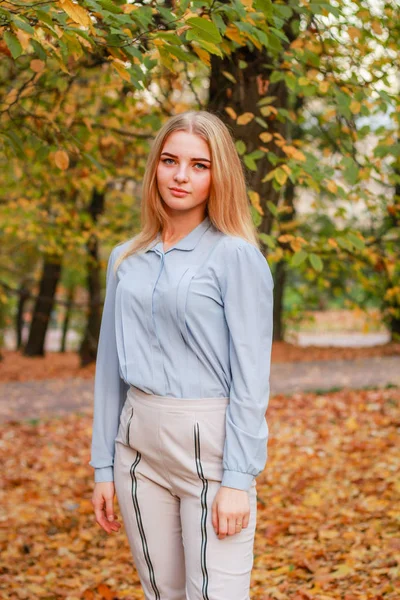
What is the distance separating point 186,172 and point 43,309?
15.2 m

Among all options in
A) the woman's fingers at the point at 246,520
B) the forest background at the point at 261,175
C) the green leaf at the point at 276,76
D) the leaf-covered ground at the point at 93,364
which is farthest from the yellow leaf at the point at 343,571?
the leaf-covered ground at the point at 93,364

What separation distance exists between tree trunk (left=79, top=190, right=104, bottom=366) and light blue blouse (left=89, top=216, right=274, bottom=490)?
7298 mm

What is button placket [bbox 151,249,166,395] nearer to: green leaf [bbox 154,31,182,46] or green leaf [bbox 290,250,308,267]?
green leaf [bbox 154,31,182,46]

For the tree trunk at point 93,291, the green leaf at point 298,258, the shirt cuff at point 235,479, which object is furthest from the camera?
the tree trunk at point 93,291

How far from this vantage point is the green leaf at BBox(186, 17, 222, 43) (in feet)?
7.87

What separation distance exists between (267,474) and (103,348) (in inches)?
160

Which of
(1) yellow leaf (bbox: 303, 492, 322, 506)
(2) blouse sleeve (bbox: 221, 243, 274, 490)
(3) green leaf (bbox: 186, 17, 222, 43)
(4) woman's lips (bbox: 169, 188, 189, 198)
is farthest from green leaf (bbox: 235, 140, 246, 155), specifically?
(1) yellow leaf (bbox: 303, 492, 322, 506)

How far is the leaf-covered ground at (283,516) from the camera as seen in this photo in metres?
3.79

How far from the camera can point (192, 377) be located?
2.10 metres

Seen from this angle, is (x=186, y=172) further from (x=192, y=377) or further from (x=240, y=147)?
(x=240, y=147)

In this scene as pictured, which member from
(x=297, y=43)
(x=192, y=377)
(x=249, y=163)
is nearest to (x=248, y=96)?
(x=297, y=43)

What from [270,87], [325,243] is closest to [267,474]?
[325,243]

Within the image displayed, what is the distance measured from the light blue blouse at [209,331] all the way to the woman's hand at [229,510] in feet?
0.11

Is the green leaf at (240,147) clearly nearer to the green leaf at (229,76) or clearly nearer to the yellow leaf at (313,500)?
the green leaf at (229,76)
